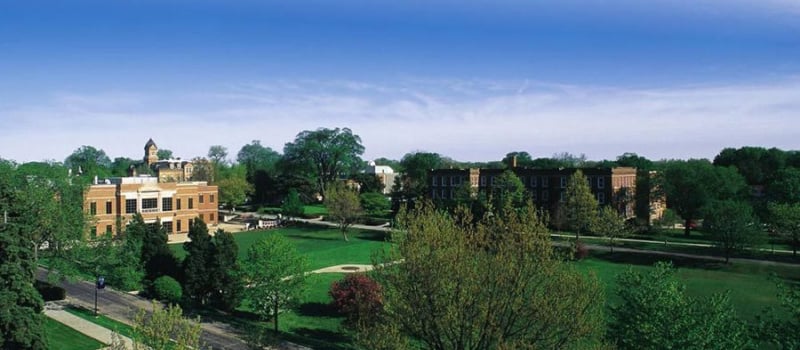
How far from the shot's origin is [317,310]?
3947cm

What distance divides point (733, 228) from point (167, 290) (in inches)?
1811

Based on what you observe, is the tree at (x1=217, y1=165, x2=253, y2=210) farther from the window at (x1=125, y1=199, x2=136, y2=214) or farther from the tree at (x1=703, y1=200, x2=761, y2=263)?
the tree at (x1=703, y1=200, x2=761, y2=263)

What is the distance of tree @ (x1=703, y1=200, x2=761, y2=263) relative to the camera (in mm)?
52750

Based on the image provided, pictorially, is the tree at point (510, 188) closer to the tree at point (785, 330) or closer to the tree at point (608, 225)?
the tree at point (608, 225)

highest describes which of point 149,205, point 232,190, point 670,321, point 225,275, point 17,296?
point 232,190

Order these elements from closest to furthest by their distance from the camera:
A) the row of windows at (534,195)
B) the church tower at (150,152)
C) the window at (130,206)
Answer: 1. the window at (130,206)
2. the row of windows at (534,195)
3. the church tower at (150,152)

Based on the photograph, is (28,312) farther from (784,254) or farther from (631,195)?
(631,195)

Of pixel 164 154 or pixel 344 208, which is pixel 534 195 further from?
pixel 164 154

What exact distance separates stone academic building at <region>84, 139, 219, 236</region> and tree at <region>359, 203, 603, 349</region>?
52.8m

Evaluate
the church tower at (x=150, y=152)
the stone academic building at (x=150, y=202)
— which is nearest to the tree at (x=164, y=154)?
the church tower at (x=150, y=152)

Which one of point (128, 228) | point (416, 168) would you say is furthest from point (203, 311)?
point (416, 168)

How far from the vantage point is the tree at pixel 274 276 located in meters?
34.7

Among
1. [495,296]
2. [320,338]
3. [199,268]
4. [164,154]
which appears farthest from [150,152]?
[495,296]

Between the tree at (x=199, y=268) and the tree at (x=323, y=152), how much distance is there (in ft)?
207
